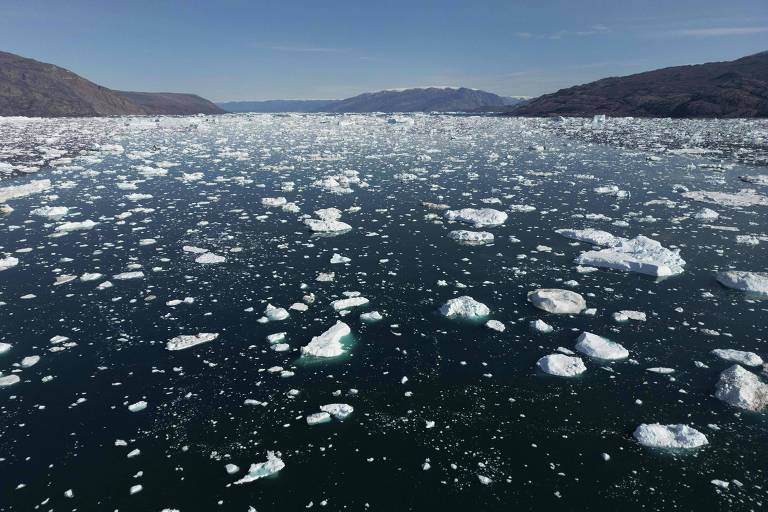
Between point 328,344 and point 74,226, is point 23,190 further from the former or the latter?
point 328,344

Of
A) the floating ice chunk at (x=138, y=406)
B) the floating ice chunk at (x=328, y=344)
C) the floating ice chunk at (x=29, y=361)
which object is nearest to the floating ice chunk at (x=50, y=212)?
the floating ice chunk at (x=29, y=361)

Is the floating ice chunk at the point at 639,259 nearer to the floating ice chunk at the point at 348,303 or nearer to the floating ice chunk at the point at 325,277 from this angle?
the floating ice chunk at the point at 348,303

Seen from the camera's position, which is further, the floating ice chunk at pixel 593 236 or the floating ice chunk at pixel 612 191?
the floating ice chunk at pixel 612 191

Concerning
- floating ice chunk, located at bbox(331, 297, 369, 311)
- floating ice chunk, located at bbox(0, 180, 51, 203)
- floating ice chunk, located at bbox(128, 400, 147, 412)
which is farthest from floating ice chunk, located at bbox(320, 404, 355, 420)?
floating ice chunk, located at bbox(0, 180, 51, 203)

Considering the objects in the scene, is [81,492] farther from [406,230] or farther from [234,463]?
[406,230]

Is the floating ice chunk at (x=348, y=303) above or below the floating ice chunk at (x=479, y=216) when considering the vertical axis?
below

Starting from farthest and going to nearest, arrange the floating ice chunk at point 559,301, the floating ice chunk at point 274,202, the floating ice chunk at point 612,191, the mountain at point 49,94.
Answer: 1. the mountain at point 49,94
2. the floating ice chunk at point 612,191
3. the floating ice chunk at point 274,202
4. the floating ice chunk at point 559,301

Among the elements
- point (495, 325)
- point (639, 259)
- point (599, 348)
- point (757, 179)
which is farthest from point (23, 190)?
point (757, 179)
